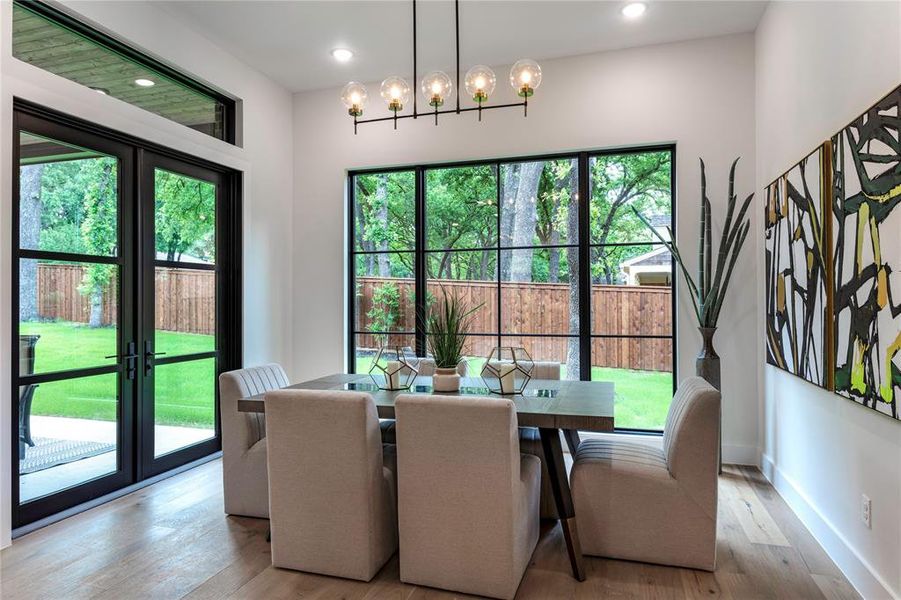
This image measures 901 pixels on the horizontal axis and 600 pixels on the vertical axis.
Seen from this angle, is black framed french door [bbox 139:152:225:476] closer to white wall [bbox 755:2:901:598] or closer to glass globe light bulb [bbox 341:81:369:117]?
glass globe light bulb [bbox 341:81:369:117]

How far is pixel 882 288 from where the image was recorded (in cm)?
208

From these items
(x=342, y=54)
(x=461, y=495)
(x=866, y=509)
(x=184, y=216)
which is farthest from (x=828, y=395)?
(x=184, y=216)

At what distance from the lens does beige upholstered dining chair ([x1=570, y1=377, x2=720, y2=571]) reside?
2.46m

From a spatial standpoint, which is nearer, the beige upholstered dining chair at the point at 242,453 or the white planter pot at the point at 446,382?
the white planter pot at the point at 446,382

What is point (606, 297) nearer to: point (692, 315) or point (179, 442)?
point (692, 315)

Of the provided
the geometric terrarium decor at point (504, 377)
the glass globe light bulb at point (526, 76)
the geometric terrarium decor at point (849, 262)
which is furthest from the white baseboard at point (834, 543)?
the glass globe light bulb at point (526, 76)

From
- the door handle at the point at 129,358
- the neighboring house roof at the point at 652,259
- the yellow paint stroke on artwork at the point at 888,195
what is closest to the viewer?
the yellow paint stroke on artwork at the point at 888,195

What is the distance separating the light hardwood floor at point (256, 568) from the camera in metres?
2.32

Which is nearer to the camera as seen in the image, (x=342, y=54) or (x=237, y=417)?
(x=237, y=417)

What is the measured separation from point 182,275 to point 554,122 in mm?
3242

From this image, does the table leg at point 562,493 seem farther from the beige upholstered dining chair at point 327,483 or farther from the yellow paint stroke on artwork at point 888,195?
the yellow paint stroke on artwork at point 888,195

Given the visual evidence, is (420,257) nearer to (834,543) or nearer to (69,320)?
(69,320)

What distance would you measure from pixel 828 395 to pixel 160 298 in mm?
4222

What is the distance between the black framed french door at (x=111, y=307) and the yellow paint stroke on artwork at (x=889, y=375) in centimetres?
407
